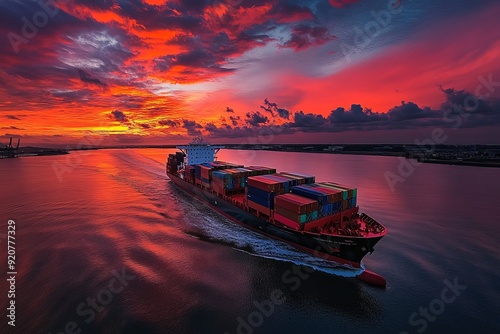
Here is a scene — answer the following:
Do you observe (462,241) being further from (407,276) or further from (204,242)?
(204,242)

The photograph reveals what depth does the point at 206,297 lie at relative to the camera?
1847 centimetres

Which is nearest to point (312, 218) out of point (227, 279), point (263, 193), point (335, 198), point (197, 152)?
point (335, 198)

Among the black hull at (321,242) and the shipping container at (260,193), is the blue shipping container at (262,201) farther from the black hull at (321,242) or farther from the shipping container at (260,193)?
the black hull at (321,242)

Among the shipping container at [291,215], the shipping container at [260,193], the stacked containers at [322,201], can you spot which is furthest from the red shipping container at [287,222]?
the stacked containers at [322,201]

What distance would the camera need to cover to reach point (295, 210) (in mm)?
23875

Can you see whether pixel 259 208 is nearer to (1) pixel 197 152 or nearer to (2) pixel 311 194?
(2) pixel 311 194

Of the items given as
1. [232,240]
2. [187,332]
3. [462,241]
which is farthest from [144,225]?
[462,241]

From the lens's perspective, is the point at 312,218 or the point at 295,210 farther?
the point at 312,218

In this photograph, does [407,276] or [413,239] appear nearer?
[407,276]

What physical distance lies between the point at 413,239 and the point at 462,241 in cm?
591

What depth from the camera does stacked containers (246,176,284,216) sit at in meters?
28.0

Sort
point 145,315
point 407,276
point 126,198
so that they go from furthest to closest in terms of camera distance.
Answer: point 126,198 < point 407,276 < point 145,315

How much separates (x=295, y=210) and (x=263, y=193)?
6061 mm

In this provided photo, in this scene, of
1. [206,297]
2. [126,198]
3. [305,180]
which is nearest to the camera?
[206,297]
